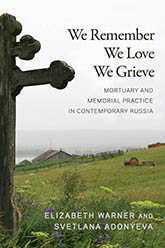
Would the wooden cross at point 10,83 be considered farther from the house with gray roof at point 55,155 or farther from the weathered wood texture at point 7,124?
the house with gray roof at point 55,155

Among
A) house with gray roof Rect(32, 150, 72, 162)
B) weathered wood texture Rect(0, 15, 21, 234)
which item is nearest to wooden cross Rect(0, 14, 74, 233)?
weathered wood texture Rect(0, 15, 21, 234)

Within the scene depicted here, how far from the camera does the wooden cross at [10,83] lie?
463 centimetres

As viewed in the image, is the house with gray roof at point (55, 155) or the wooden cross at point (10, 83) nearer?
the wooden cross at point (10, 83)

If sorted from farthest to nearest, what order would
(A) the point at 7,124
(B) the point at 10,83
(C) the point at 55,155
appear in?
1. (C) the point at 55,155
2. (B) the point at 10,83
3. (A) the point at 7,124

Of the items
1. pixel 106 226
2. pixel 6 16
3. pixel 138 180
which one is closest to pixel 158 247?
pixel 106 226

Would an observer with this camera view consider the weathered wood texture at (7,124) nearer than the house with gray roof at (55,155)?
Yes

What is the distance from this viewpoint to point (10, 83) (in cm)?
487

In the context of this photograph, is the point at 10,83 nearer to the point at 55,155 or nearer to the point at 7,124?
Result: the point at 7,124

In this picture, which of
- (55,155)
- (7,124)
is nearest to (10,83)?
(7,124)

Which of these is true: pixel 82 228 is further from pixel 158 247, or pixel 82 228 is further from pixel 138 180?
pixel 138 180

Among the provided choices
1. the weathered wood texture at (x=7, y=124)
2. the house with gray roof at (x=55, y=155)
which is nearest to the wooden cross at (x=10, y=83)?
the weathered wood texture at (x=7, y=124)

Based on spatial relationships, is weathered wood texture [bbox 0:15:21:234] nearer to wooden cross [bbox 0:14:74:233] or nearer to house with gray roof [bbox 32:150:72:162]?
wooden cross [bbox 0:14:74:233]

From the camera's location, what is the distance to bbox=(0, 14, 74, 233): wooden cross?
4.63 meters

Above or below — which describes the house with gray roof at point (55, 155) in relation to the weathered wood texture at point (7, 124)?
above
